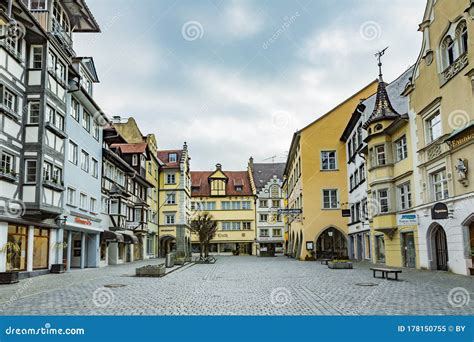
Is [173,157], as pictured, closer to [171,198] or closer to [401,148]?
[171,198]

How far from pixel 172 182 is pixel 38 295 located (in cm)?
4632

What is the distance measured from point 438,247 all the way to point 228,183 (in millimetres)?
54582

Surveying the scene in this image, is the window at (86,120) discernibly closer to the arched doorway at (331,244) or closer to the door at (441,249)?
the door at (441,249)

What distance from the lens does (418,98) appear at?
25.7m

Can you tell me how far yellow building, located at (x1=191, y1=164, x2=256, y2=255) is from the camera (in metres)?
73.8

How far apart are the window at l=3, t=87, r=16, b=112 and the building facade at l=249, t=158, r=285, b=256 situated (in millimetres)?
52981

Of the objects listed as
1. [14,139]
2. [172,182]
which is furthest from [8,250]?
[172,182]

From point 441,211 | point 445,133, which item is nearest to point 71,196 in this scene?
point 441,211

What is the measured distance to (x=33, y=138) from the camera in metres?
23.7

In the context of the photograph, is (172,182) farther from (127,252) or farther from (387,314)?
(387,314)

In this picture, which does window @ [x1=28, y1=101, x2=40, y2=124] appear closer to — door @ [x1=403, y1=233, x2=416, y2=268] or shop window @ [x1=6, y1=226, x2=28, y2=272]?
shop window @ [x1=6, y1=226, x2=28, y2=272]

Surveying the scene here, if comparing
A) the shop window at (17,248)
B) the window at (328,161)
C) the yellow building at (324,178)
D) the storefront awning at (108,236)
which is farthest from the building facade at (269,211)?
the shop window at (17,248)

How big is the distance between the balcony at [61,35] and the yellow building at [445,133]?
19.6 meters

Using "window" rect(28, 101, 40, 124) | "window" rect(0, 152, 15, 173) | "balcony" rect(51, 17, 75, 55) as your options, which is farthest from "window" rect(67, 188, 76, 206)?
"balcony" rect(51, 17, 75, 55)
